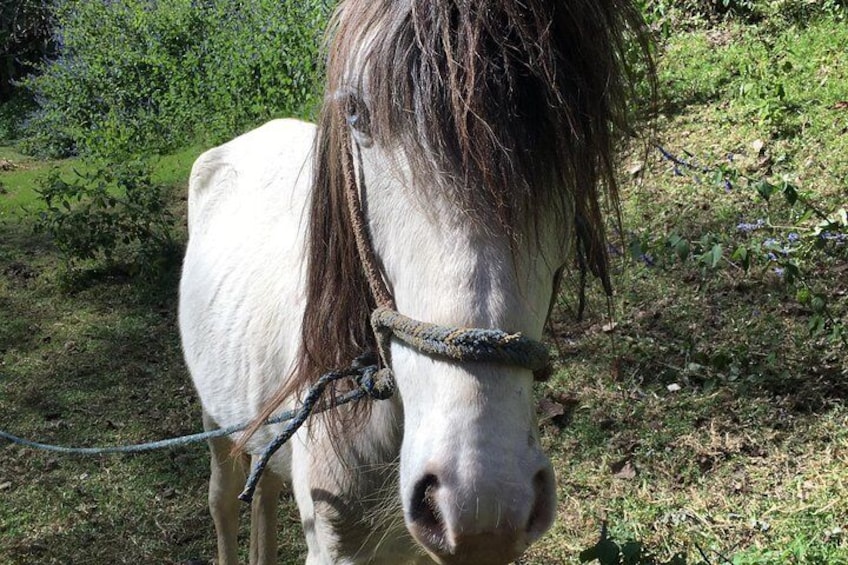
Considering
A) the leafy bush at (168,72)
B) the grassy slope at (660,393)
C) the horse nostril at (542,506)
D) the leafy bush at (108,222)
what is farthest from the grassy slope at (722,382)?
the leafy bush at (168,72)

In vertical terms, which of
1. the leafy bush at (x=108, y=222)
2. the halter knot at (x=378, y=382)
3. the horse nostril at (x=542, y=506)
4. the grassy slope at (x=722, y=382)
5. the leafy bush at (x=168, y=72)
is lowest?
the grassy slope at (x=722, y=382)

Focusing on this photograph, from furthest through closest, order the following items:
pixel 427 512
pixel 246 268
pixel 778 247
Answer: pixel 778 247 < pixel 246 268 < pixel 427 512

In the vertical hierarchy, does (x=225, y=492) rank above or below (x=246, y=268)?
below

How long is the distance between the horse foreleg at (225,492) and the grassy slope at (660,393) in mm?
346

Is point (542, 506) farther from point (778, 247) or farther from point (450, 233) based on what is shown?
point (778, 247)

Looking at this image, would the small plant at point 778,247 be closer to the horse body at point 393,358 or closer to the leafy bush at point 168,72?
the horse body at point 393,358

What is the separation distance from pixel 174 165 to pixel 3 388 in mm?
3975

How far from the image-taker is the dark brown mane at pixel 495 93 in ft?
5.08

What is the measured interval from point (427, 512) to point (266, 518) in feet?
6.92

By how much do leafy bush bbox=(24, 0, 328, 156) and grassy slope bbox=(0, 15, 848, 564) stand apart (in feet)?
8.77

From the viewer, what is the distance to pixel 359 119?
1.72 meters

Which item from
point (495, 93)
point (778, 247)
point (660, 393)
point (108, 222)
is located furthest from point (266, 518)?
point (108, 222)

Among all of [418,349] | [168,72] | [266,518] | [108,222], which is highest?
[168,72]

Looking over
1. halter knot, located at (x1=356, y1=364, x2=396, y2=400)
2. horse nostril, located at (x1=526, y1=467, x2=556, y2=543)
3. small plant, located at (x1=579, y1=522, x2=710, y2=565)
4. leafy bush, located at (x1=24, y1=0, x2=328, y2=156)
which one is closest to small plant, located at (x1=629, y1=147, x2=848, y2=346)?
small plant, located at (x1=579, y1=522, x2=710, y2=565)
